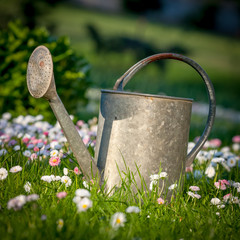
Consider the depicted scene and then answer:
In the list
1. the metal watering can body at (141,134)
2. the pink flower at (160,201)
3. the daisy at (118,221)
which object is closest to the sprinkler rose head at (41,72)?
the metal watering can body at (141,134)

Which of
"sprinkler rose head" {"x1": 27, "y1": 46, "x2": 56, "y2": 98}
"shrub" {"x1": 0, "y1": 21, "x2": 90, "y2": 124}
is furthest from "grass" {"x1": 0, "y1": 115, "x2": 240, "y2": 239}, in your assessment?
"shrub" {"x1": 0, "y1": 21, "x2": 90, "y2": 124}

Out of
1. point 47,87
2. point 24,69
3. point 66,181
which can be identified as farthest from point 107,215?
point 24,69

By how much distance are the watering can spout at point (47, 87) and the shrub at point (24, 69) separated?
5.97ft

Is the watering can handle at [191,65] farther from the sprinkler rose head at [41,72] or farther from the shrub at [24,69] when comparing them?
the shrub at [24,69]

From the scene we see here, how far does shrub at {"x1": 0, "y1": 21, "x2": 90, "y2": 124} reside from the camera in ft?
10.5

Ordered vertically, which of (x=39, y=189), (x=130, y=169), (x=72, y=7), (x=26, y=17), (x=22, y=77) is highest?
(x=72, y=7)

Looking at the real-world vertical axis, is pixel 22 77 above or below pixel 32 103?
above

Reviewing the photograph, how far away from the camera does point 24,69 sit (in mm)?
3191

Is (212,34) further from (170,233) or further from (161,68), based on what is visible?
(170,233)

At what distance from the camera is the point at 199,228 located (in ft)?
4.34

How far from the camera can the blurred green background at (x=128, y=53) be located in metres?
3.52

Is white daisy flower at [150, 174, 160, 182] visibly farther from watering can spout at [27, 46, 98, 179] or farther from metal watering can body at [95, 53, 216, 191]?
watering can spout at [27, 46, 98, 179]

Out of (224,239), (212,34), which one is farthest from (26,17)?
(212,34)

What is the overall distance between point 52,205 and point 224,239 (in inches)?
30.6
